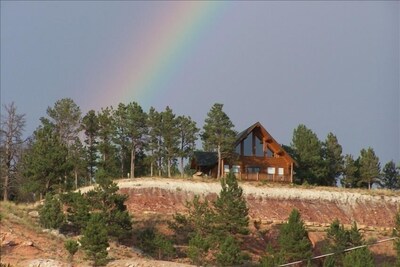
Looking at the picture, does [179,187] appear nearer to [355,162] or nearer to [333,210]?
[333,210]

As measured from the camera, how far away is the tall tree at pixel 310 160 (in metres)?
72.5

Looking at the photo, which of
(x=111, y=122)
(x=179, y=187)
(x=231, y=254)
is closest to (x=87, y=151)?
(x=111, y=122)

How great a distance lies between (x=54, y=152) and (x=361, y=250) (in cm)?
2529

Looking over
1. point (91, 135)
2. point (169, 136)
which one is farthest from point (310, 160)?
point (91, 135)

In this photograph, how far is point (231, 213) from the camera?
4066 cm

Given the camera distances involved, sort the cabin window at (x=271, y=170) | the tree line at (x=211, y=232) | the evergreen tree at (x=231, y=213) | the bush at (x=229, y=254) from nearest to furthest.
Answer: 1. the bush at (x=229, y=254)
2. the tree line at (x=211, y=232)
3. the evergreen tree at (x=231, y=213)
4. the cabin window at (x=271, y=170)

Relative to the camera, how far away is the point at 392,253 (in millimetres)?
48031

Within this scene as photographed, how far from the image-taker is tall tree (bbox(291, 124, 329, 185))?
7250 centimetres

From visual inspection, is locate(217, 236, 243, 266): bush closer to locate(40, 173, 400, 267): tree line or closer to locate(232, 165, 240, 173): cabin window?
locate(40, 173, 400, 267): tree line

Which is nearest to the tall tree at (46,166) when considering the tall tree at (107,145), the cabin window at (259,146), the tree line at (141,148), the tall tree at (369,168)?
the tree line at (141,148)

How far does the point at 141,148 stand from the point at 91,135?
6.18 m

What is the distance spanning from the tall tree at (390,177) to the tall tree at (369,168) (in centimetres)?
409

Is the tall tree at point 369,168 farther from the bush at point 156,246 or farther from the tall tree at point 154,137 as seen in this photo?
the bush at point 156,246

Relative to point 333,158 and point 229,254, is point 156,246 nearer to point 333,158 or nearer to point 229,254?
point 229,254
